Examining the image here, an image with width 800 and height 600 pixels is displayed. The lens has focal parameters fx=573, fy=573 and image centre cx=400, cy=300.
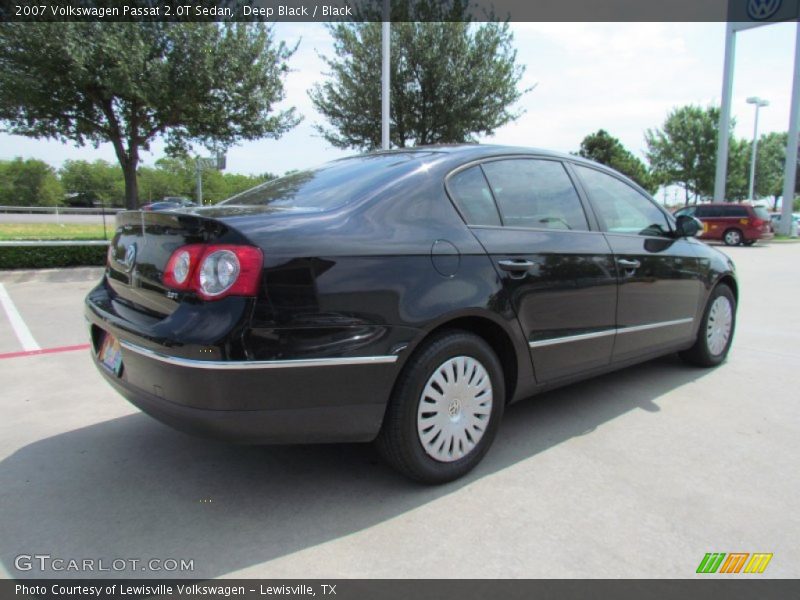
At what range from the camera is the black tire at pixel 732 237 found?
2152 cm

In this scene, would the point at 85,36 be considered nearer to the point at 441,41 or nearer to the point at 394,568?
the point at 441,41

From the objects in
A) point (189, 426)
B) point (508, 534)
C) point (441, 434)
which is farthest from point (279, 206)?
point (508, 534)

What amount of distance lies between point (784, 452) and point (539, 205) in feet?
6.44

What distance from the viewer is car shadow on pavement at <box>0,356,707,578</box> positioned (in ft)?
7.58

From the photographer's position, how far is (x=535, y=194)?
3359 mm

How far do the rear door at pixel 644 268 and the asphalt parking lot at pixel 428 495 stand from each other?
493 millimetres

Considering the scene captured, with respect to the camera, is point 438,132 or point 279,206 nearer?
point 279,206

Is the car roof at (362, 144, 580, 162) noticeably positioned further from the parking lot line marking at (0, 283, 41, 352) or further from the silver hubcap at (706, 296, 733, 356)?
the parking lot line marking at (0, 283, 41, 352)

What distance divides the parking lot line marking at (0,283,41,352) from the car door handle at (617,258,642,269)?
16.9ft

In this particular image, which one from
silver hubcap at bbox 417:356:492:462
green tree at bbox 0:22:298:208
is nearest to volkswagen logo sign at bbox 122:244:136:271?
silver hubcap at bbox 417:356:492:462

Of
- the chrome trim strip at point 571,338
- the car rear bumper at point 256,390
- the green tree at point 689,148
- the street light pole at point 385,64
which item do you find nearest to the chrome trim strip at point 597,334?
the chrome trim strip at point 571,338

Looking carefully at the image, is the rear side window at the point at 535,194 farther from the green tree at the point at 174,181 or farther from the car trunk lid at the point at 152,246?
the green tree at the point at 174,181

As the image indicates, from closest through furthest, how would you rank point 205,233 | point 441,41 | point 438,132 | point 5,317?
point 205,233
point 5,317
point 441,41
point 438,132

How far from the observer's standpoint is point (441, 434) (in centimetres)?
272
